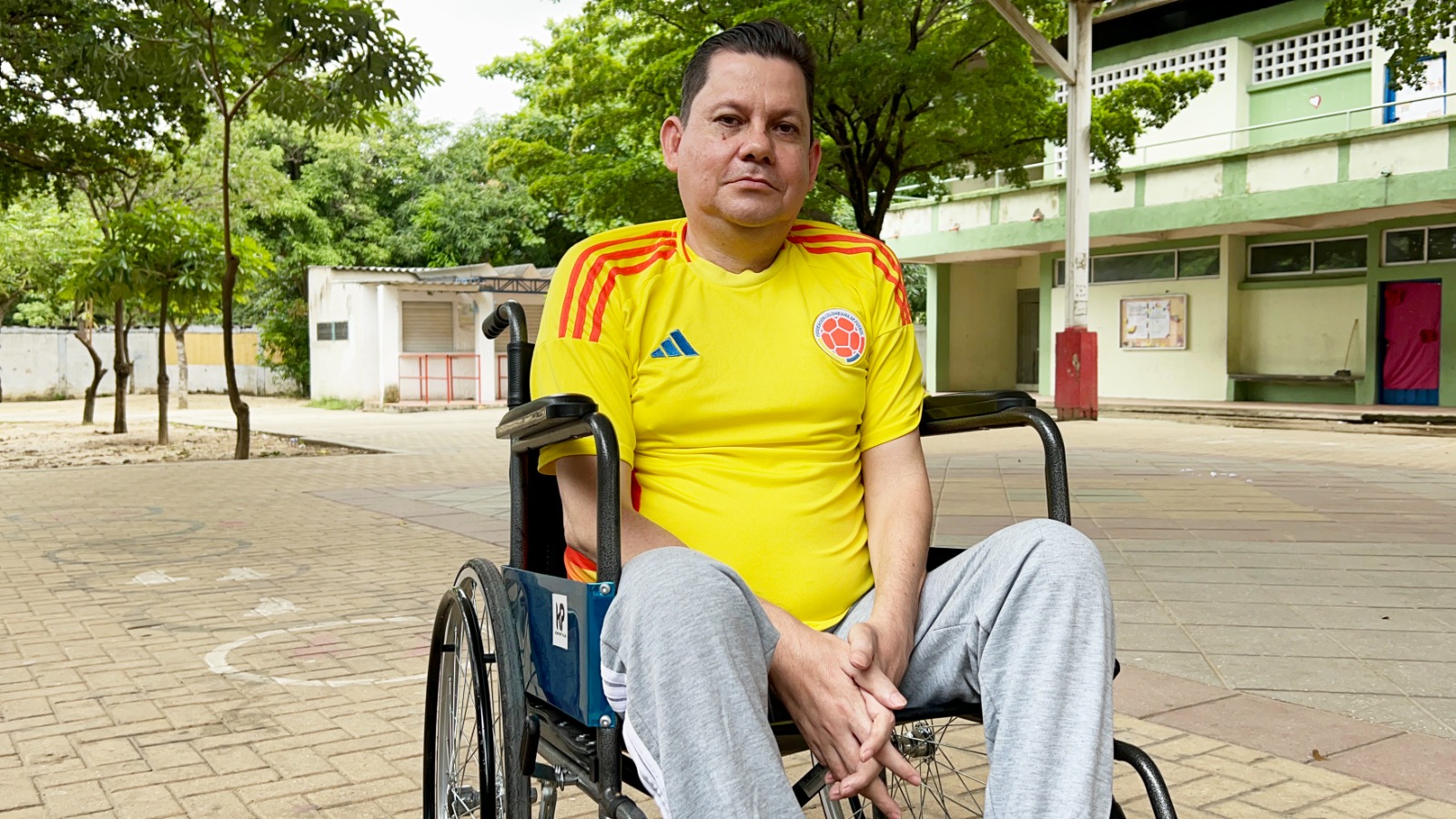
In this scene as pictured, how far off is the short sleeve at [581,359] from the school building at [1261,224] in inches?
741

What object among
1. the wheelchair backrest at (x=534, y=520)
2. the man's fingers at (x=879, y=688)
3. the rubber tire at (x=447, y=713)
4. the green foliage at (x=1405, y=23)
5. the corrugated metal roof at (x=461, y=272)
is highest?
the green foliage at (x=1405, y=23)

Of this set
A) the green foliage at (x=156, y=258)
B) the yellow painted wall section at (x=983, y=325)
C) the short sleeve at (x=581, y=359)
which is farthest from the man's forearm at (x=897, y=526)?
the yellow painted wall section at (x=983, y=325)

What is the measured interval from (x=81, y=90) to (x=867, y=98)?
7959 millimetres

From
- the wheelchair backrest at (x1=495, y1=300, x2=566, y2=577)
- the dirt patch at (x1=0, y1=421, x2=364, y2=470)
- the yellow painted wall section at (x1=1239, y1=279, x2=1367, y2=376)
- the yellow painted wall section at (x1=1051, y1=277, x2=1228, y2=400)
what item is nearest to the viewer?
the wheelchair backrest at (x1=495, y1=300, x2=566, y2=577)

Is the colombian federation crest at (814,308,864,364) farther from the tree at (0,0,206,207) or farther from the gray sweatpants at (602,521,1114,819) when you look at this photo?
the tree at (0,0,206,207)

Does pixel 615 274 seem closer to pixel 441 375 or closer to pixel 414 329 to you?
pixel 441 375

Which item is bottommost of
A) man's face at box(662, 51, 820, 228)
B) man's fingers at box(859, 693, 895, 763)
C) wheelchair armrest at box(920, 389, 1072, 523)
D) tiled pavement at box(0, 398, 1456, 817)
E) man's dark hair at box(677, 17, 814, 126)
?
tiled pavement at box(0, 398, 1456, 817)

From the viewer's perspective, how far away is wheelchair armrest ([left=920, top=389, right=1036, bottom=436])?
2221 mm

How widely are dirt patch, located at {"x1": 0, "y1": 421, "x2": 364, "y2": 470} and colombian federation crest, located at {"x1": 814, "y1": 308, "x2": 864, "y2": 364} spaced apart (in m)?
12.8

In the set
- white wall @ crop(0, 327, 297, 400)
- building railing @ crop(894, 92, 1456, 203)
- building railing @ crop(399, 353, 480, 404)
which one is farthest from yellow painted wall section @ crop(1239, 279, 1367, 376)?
white wall @ crop(0, 327, 297, 400)

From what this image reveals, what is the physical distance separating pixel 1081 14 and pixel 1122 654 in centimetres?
1365

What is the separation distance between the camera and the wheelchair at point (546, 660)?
→ 184cm

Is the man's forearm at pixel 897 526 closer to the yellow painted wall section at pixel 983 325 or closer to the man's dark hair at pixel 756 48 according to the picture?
the man's dark hair at pixel 756 48

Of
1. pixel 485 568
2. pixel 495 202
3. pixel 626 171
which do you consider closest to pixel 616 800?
pixel 485 568
